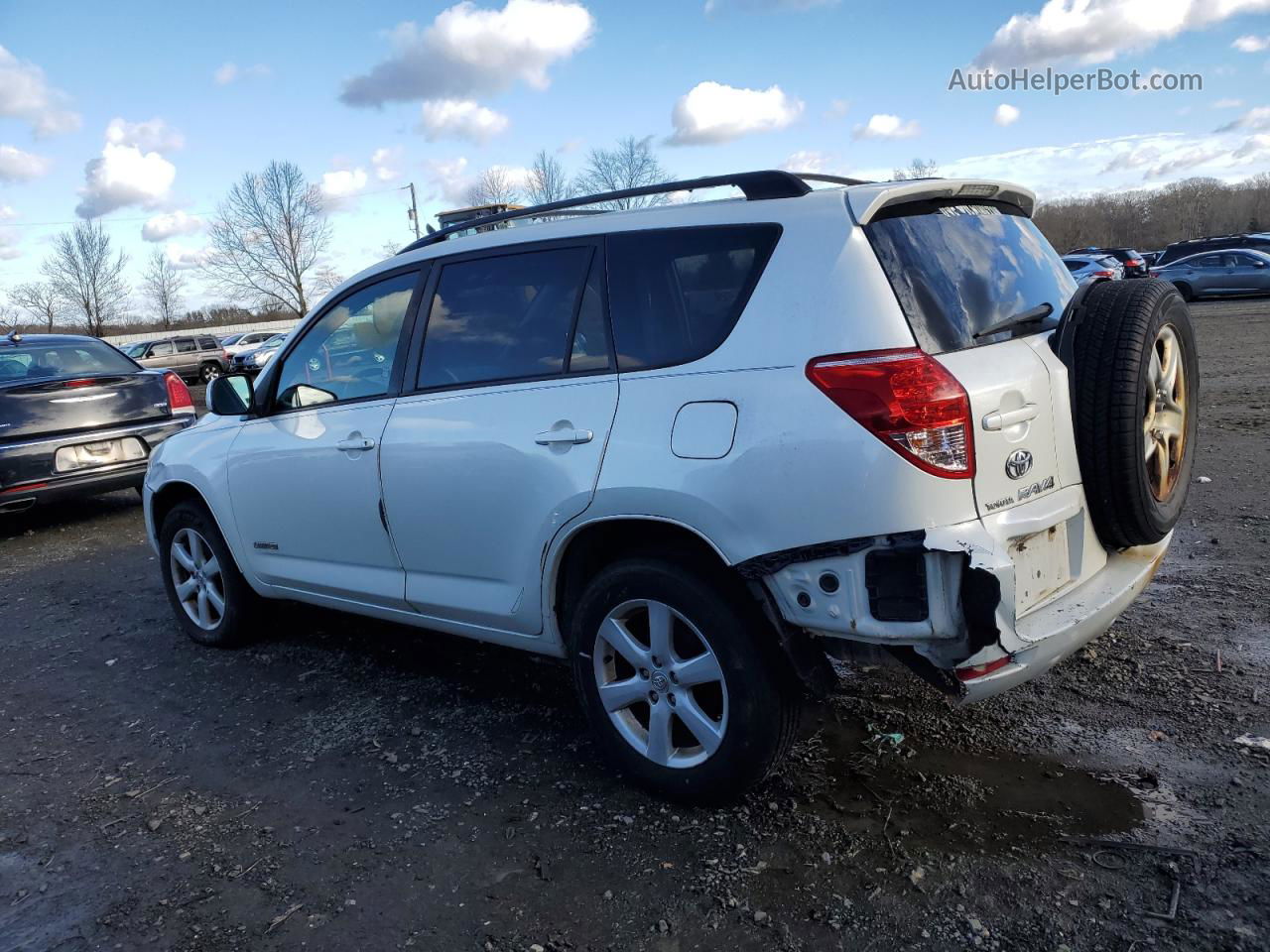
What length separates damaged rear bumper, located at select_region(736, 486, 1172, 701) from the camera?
2.48 meters

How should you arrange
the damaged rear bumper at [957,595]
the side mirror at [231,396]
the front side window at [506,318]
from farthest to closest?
the side mirror at [231,396] → the front side window at [506,318] → the damaged rear bumper at [957,595]

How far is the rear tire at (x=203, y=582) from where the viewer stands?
15.7ft

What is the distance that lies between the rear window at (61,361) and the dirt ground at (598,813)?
4368mm

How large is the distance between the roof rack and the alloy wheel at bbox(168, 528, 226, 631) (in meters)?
1.99

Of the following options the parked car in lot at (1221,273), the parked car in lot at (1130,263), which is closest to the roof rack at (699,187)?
the parked car in lot at (1130,263)

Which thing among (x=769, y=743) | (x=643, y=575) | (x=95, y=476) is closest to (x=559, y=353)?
(x=643, y=575)

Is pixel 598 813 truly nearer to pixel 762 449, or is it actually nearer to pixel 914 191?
pixel 762 449

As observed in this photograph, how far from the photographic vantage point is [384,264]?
402 centimetres

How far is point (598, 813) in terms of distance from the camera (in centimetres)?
306

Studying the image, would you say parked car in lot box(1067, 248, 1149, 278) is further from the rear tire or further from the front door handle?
the front door handle

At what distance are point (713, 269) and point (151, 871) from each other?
2499 mm

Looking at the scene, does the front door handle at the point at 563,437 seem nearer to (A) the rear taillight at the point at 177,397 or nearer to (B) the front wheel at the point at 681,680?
(B) the front wheel at the point at 681,680

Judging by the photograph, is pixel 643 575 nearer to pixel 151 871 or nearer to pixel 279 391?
pixel 151 871

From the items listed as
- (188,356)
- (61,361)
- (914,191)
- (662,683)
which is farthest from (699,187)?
(188,356)
